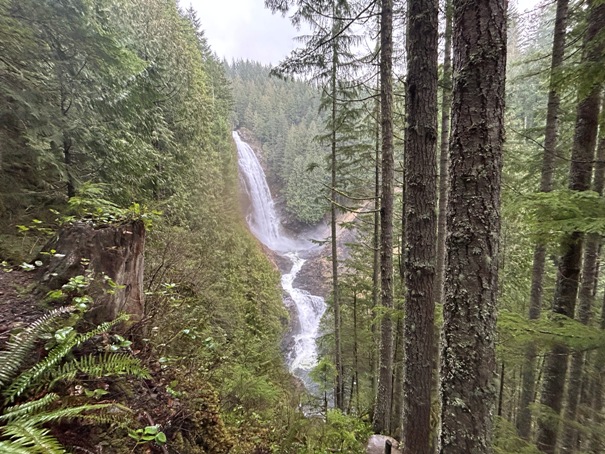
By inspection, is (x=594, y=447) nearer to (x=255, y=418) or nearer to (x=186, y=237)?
(x=255, y=418)

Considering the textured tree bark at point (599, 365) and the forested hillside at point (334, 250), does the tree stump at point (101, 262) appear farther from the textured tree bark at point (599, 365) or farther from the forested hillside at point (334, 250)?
the textured tree bark at point (599, 365)

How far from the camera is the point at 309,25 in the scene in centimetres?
564

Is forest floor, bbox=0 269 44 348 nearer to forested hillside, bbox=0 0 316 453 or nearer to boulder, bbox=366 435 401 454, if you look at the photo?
forested hillside, bbox=0 0 316 453

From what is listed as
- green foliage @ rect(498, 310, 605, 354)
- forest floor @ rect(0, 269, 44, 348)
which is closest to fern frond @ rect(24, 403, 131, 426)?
forest floor @ rect(0, 269, 44, 348)

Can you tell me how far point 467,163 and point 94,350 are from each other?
2990mm

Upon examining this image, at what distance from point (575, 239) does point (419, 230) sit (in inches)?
89.7

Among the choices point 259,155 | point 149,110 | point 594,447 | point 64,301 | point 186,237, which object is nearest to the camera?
point 64,301

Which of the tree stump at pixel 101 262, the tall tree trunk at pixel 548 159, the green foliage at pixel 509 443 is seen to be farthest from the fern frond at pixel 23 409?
the tall tree trunk at pixel 548 159

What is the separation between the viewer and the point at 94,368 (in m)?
1.91

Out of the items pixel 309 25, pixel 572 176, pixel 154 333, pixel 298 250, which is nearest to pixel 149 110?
pixel 309 25

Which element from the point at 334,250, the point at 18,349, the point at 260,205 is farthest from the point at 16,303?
the point at 260,205

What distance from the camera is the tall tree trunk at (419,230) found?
2936mm

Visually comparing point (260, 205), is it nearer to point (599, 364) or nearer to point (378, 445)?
point (378, 445)

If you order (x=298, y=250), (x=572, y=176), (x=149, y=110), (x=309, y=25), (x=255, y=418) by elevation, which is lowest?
(x=298, y=250)
